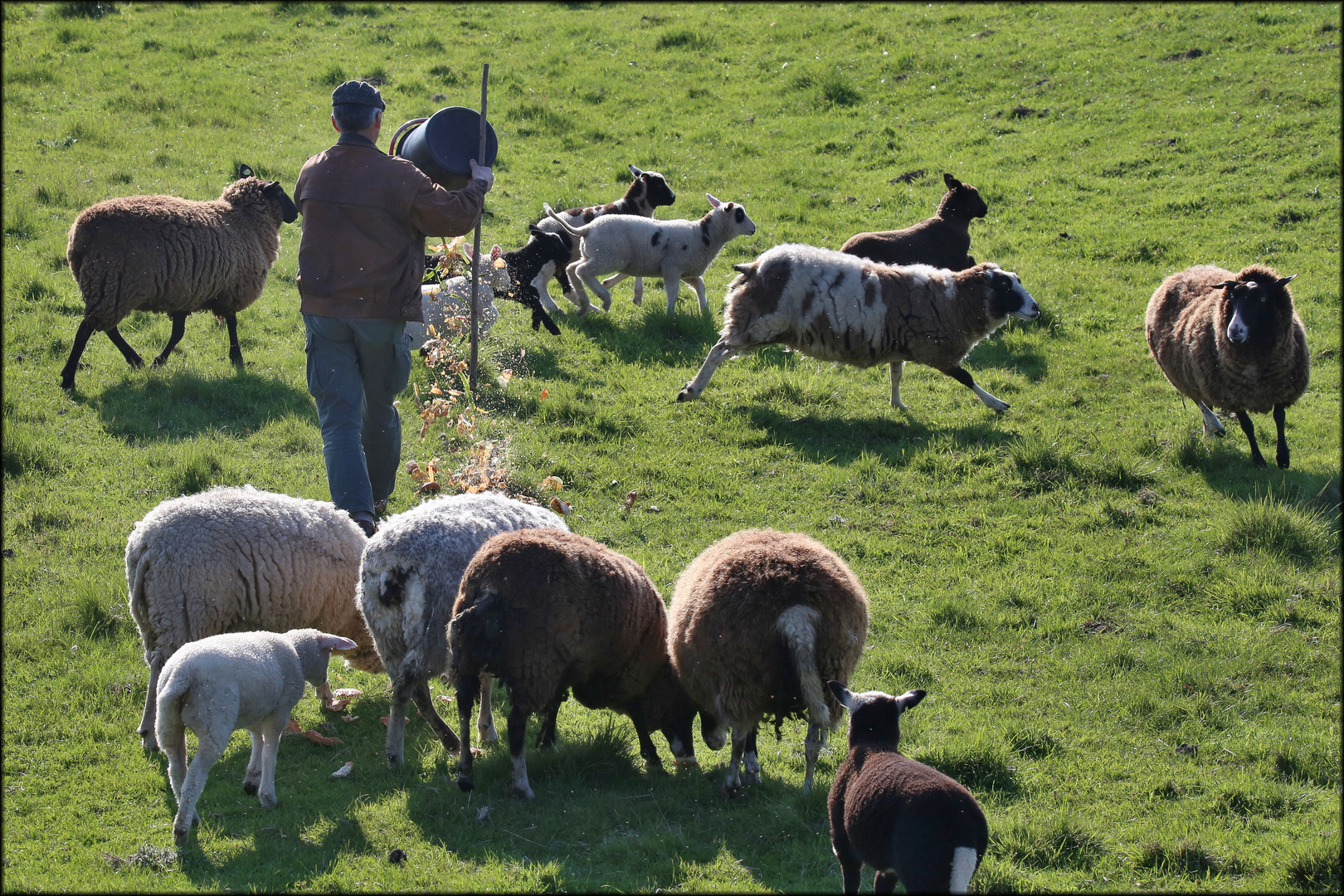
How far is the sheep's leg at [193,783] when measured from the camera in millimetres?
4629

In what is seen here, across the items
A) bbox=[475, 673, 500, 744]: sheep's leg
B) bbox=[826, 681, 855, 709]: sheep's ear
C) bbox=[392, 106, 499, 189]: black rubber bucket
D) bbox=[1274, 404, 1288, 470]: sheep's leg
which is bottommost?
bbox=[475, 673, 500, 744]: sheep's leg

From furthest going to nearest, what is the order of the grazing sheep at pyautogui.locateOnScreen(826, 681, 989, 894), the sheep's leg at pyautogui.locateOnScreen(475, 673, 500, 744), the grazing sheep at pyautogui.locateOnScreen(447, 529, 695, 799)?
1. the sheep's leg at pyautogui.locateOnScreen(475, 673, 500, 744)
2. the grazing sheep at pyautogui.locateOnScreen(447, 529, 695, 799)
3. the grazing sheep at pyautogui.locateOnScreen(826, 681, 989, 894)

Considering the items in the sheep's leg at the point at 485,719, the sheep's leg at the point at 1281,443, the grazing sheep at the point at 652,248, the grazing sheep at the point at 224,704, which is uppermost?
the grazing sheep at the point at 652,248

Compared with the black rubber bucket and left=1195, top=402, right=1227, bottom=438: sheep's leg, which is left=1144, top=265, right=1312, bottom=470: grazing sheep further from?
the black rubber bucket

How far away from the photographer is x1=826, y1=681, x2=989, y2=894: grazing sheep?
372 centimetres

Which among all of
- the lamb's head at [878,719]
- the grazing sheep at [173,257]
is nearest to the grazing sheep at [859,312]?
the grazing sheep at [173,257]

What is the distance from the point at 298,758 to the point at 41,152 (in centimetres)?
1389

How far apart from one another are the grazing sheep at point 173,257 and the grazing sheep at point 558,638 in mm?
6506

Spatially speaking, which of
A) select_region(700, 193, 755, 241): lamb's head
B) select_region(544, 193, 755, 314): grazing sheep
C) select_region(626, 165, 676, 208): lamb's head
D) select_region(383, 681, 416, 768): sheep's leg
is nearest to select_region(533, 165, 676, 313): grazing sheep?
select_region(626, 165, 676, 208): lamb's head

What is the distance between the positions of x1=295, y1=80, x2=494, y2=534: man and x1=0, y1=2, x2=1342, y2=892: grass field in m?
1.62

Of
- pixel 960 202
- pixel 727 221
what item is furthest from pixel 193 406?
pixel 960 202

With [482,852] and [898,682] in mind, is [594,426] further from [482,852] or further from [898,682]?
[482,852]

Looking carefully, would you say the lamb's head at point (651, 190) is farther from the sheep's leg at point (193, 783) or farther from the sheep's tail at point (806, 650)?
the sheep's leg at point (193, 783)

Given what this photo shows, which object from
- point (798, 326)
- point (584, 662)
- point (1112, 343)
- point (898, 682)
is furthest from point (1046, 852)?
point (1112, 343)
